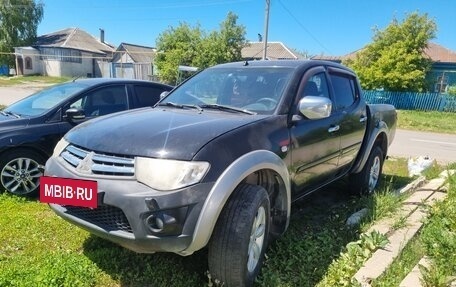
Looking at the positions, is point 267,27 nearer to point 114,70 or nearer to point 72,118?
point 72,118

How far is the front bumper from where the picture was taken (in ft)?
7.45

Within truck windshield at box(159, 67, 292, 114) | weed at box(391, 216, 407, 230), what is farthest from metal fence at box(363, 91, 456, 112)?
truck windshield at box(159, 67, 292, 114)

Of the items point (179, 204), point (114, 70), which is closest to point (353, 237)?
point (179, 204)

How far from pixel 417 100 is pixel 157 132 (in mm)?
23893

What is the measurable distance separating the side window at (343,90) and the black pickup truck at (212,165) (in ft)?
1.48

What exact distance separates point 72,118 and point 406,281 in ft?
12.9

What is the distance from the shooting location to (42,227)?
368cm

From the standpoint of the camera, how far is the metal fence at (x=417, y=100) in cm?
2223

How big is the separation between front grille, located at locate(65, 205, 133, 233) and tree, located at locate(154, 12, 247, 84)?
28.1 m

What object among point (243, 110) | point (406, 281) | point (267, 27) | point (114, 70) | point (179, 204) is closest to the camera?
point (179, 204)

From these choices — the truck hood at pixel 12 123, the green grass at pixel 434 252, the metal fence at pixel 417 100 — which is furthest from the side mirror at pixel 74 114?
the metal fence at pixel 417 100

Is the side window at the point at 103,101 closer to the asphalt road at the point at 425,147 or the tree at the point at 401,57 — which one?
the asphalt road at the point at 425,147

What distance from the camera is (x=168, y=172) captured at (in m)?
2.31

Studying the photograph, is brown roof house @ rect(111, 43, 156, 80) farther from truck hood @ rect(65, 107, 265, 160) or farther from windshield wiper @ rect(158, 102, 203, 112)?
truck hood @ rect(65, 107, 265, 160)
